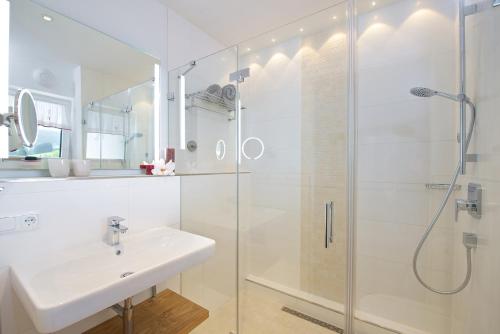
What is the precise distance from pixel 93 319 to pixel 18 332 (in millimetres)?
340

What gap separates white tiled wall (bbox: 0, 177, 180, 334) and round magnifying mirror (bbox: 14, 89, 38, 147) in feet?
0.72

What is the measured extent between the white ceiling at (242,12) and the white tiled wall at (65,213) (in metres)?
1.44

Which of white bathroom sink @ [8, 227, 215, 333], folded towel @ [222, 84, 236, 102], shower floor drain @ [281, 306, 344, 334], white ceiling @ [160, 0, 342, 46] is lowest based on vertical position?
shower floor drain @ [281, 306, 344, 334]

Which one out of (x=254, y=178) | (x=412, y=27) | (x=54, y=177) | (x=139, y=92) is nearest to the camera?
(x=54, y=177)

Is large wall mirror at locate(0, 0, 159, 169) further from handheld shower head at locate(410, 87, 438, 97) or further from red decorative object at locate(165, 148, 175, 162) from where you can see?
handheld shower head at locate(410, 87, 438, 97)

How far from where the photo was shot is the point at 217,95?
197cm

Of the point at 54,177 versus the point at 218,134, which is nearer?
the point at 54,177

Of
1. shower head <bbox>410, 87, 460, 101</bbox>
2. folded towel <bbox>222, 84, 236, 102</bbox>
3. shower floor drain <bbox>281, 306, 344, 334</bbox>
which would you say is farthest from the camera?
folded towel <bbox>222, 84, 236, 102</bbox>

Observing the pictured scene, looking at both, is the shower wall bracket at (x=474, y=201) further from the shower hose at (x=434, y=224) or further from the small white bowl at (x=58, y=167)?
the small white bowl at (x=58, y=167)

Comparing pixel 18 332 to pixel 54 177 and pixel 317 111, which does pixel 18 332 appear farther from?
pixel 317 111

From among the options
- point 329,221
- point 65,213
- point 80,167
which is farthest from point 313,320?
point 80,167

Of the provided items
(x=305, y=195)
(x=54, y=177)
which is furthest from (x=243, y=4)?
(x=54, y=177)

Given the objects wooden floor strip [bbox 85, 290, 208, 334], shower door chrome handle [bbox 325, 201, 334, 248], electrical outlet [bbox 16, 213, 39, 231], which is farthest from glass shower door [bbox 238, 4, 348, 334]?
electrical outlet [bbox 16, 213, 39, 231]

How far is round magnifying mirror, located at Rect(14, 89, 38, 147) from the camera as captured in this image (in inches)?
39.6
